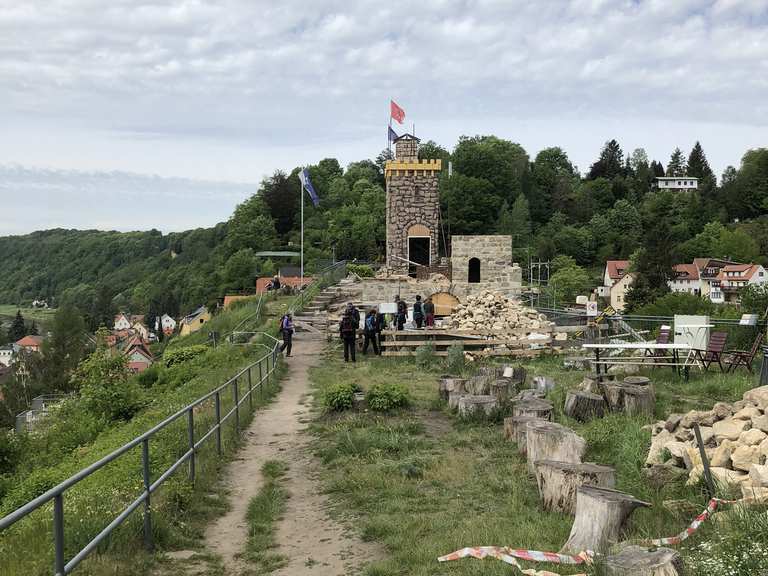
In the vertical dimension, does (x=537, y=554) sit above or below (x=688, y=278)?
below

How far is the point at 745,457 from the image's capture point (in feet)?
23.3

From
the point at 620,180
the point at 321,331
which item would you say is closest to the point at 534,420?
the point at 321,331

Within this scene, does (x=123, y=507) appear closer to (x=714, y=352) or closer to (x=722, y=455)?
(x=722, y=455)

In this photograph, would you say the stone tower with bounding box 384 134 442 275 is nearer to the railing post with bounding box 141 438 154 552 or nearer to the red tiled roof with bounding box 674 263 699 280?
the railing post with bounding box 141 438 154 552

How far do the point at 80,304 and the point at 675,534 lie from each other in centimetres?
14689

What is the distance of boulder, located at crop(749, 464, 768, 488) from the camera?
6235mm

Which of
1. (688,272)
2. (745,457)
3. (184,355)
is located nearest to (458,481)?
(745,457)

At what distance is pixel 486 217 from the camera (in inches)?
2810

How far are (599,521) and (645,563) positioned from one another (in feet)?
3.89

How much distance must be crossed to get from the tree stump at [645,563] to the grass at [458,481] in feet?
0.98

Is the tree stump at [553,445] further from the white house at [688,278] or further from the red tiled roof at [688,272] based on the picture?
the red tiled roof at [688,272]

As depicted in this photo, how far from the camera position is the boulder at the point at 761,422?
302 inches

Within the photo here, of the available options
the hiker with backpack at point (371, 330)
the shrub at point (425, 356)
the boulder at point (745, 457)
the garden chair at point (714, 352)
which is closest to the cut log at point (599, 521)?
the boulder at point (745, 457)

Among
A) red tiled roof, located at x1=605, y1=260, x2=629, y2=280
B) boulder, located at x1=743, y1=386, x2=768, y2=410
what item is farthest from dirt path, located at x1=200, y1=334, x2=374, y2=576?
red tiled roof, located at x1=605, y1=260, x2=629, y2=280
